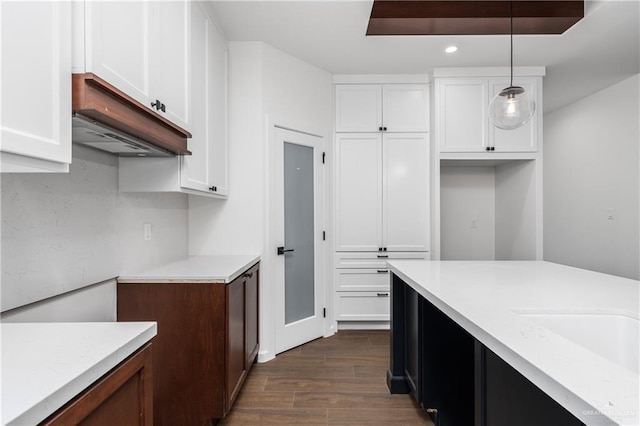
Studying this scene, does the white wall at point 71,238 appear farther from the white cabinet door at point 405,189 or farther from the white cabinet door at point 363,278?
the white cabinet door at point 405,189

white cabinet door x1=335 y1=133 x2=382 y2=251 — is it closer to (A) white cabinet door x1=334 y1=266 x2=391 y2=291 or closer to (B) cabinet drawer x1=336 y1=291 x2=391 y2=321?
(A) white cabinet door x1=334 y1=266 x2=391 y2=291

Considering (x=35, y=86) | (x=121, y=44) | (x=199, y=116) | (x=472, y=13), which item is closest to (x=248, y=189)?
(x=199, y=116)

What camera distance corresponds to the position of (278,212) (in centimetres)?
281

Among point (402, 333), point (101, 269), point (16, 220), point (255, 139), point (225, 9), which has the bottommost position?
point (402, 333)

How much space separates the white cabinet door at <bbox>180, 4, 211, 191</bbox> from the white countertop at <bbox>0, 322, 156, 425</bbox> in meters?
1.07

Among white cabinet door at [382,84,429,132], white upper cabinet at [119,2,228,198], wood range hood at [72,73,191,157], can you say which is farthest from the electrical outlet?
white cabinet door at [382,84,429,132]

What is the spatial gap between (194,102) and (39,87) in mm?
1173

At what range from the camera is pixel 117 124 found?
115 centimetres

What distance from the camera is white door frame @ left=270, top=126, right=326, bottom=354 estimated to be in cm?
279

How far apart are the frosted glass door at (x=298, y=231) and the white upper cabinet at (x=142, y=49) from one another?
128 centimetres

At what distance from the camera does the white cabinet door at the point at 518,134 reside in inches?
127

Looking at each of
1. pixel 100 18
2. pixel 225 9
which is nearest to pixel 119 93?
pixel 100 18

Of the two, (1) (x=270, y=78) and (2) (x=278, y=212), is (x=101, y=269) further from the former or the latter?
(1) (x=270, y=78)

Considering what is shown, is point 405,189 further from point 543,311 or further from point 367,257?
point 543,311
